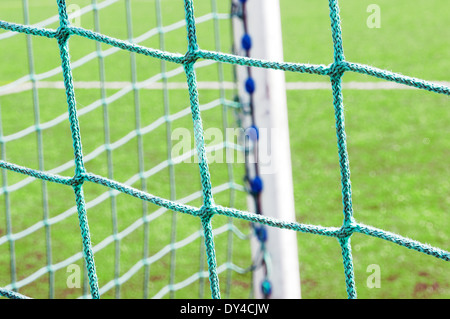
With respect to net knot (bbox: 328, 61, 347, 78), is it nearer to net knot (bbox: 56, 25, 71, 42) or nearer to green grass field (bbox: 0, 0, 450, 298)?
net knot (bbox: 56, 25, 71, 42)

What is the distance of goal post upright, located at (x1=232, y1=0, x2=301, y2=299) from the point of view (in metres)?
1.55

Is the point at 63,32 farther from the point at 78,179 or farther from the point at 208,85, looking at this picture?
the point at 208,85

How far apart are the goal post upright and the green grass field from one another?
0.56 m

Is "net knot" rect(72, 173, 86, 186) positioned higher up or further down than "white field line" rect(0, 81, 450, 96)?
further down

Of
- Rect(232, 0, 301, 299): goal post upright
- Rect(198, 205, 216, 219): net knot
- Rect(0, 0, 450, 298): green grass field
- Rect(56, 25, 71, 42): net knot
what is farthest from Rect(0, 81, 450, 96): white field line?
Rect(198, 205, 216, 219): net knot

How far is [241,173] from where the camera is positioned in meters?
3.22

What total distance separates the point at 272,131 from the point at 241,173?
1.65m

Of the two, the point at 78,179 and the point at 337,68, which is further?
the point at 78,179

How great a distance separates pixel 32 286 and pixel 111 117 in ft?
6.38

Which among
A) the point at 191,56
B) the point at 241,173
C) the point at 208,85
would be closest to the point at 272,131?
the point at 191,56

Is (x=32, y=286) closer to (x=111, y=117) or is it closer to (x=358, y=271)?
(x=358, y=271)

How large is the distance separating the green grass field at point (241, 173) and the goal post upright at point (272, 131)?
22.0 inches

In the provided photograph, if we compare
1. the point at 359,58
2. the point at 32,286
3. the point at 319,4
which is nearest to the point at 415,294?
the point at 32,286

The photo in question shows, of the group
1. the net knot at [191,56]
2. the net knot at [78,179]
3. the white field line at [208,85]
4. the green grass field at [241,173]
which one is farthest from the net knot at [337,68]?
the white field line at [208,85]
